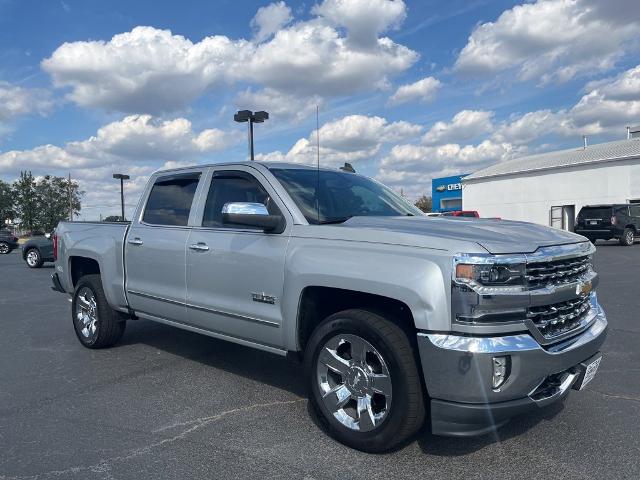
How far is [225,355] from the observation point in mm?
5719

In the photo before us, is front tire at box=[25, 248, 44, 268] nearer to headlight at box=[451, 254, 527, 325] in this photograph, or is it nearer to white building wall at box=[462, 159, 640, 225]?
headlight at box=[451, 254, 527, 325]

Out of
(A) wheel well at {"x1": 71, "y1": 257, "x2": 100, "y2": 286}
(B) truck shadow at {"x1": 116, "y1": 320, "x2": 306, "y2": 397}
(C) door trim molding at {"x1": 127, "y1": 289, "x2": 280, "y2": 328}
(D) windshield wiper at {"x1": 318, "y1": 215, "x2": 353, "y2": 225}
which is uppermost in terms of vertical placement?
(D) windshield wiper at {"x1": 318, "y1": 215, "x2": 353, "y2": 225}

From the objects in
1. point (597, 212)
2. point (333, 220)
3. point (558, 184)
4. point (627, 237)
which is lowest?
point (627, 237)

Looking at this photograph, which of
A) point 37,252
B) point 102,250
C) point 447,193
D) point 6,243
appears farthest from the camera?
point 447,193

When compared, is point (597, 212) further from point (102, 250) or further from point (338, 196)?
point (102, 250)

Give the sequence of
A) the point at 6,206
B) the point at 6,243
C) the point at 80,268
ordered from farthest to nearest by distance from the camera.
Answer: the point at 6,206 → the point at 6,243 → the point at 80,268

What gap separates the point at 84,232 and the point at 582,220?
2191cm

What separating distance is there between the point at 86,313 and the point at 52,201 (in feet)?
219

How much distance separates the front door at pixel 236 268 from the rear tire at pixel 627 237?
22470mm

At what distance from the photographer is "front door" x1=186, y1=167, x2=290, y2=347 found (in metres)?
3.99

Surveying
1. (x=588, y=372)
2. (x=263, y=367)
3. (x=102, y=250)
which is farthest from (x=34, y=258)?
(x=588, y=372)

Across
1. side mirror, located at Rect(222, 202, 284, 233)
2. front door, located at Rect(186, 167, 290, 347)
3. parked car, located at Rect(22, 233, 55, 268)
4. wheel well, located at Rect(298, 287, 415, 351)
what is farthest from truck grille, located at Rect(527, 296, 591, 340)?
parked car, located at Rect(22, 233, 55, 268)

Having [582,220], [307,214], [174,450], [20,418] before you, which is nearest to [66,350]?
[20,418]

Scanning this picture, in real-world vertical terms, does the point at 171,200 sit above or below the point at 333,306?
above
